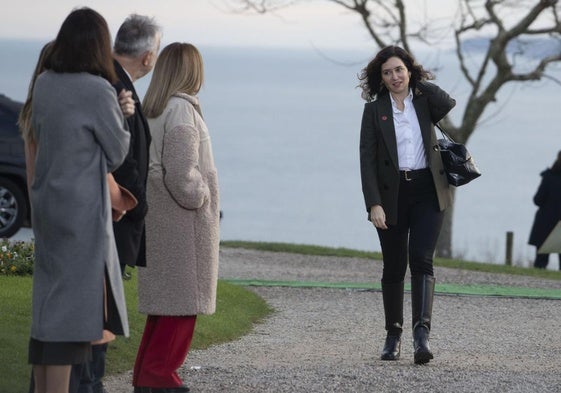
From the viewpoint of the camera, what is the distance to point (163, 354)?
276 inches

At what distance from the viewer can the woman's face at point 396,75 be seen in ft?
27.7

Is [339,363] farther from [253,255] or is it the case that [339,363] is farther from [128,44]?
[253,255]

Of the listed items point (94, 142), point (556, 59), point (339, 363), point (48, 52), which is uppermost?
point (556, 59)

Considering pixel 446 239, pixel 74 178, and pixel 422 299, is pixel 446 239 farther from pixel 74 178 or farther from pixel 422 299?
pixel 74 178

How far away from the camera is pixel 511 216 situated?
69812 mm

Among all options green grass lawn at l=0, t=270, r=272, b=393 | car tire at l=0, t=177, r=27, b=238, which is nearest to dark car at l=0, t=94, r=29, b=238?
car tire at l=0, t=177, r=27, b=238

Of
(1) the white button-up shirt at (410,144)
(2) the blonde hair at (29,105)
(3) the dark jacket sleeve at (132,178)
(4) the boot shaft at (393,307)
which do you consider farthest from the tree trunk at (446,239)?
(2) the blonde hair at (29,105)

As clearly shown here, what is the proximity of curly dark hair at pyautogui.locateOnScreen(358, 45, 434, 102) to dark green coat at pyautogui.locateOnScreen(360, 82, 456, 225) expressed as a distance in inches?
3.6

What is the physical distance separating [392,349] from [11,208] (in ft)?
30.5

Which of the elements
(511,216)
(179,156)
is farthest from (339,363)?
(511,216)

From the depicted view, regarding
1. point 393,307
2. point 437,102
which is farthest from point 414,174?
point 393,307

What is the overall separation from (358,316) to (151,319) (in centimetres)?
464

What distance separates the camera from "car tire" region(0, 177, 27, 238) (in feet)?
55.4

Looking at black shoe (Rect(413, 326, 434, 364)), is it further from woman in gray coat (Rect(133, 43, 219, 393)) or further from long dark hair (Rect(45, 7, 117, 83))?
long dark hair (Rect(45, 7, 117, 83))
